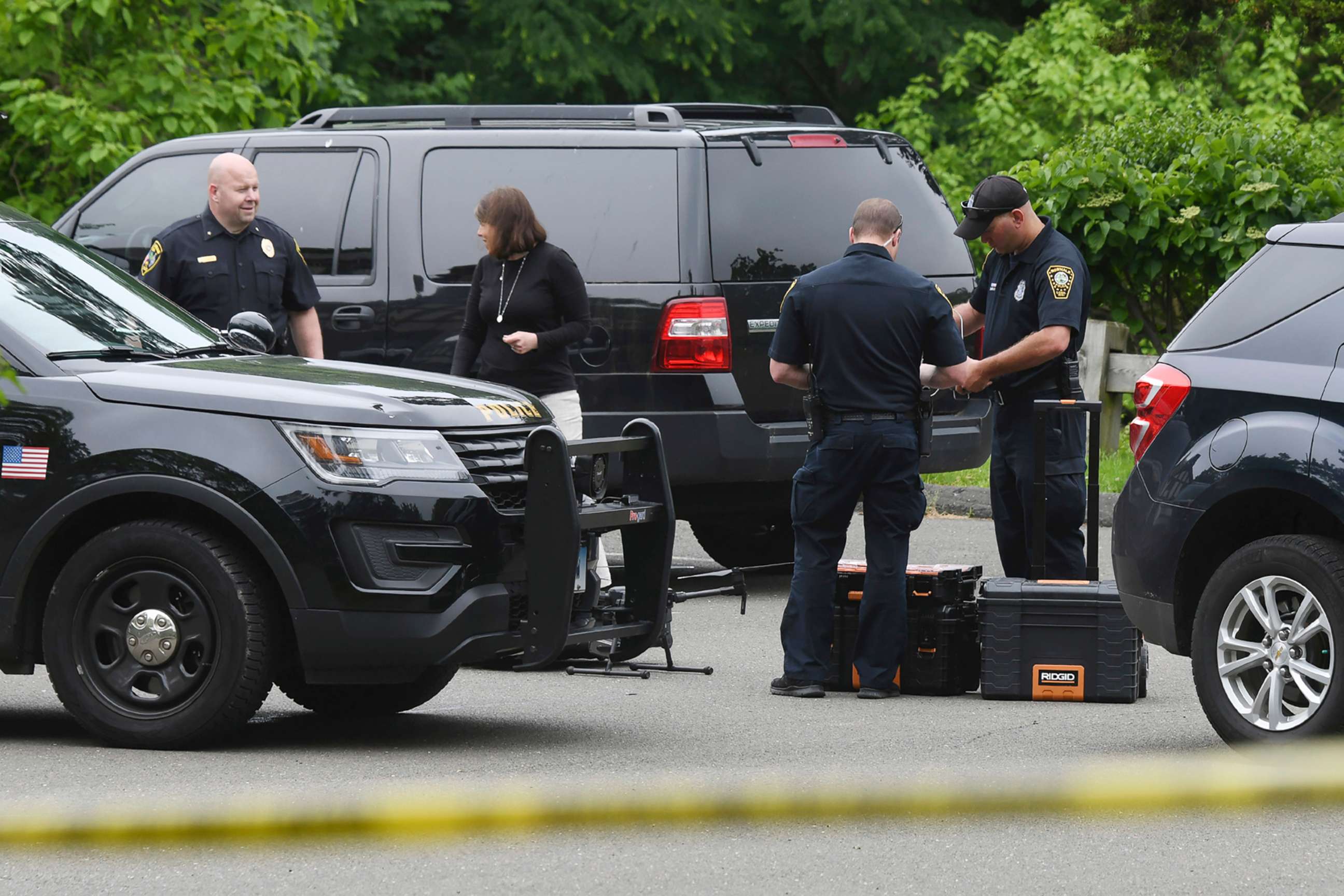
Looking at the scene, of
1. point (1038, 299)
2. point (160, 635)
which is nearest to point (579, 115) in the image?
point (1038, 299)

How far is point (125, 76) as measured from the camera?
1477 cm

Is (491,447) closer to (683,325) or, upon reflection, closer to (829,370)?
(829,370)

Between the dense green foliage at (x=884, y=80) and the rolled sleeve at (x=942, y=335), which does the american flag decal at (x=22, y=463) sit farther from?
the dense green foliage at (x=884, y=80)

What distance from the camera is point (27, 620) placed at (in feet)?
21.4

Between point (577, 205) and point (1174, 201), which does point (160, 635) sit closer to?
point (577, 205)

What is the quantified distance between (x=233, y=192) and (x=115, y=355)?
2394 mm

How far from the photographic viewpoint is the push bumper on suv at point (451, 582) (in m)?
6.26

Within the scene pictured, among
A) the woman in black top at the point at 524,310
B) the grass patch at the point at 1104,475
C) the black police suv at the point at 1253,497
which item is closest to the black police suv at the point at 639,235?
the woman in black top at the point at 524,310

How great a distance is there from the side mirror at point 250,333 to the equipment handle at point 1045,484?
284 centimetres

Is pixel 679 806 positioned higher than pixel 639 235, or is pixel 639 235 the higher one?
pixel 639 235

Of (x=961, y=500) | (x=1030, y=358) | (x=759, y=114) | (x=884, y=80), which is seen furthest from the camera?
(x=884, y=80)

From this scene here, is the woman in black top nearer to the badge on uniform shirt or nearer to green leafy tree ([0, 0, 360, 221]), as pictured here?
the badge on uniform shirt

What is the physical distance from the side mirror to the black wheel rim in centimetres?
129

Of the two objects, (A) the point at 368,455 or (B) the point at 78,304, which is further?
(B) the point at 78,304
